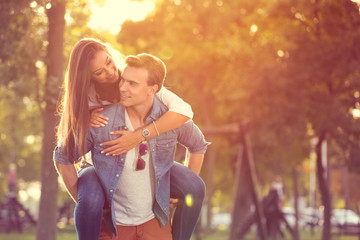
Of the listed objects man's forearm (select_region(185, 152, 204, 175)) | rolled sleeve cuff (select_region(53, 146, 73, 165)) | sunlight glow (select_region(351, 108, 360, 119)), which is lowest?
sunlight glow (select_region(351, 108, 360, 119))

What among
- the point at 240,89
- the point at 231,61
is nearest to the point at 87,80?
the point at 240,89

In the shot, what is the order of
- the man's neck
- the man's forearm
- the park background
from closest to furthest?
the man's neck → the man's forearm → the park background

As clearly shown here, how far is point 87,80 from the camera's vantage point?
15.9ft

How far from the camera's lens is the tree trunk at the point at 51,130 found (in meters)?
11.3

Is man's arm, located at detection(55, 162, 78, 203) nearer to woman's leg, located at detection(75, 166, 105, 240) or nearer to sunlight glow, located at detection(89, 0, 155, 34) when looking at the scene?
woman's leg, located at detection(75, 166, 105, 240)

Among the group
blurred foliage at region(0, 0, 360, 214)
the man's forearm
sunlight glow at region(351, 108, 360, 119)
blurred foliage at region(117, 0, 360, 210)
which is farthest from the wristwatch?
sunlight glow at region(351, 108, 360, 119)

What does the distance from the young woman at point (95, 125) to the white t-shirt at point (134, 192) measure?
0.14m

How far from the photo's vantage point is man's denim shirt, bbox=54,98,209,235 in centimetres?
488

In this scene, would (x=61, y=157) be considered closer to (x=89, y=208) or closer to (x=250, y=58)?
(x=89, y=208)

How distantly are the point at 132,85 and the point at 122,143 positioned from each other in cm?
43

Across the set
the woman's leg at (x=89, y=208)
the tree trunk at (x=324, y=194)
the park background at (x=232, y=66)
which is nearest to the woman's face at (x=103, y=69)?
the woman's leg at (x=89, y=208)

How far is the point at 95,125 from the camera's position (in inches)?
191

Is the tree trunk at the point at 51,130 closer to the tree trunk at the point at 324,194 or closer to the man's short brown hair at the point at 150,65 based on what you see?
the man's short brown hair at the point at 150,65

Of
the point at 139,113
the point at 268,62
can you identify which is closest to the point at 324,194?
the point at 268,62
